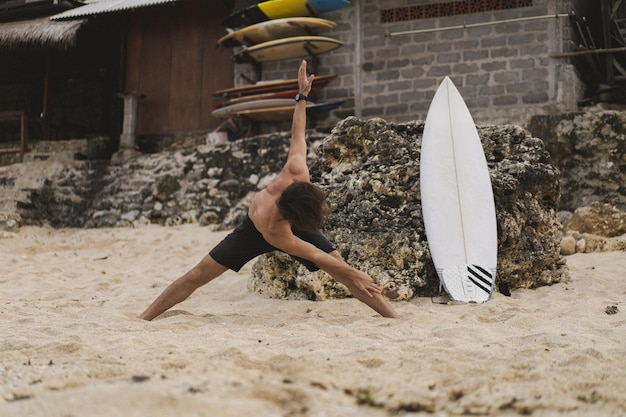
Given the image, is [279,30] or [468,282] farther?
[279,30]

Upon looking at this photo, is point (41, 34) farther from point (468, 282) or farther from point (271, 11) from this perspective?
point (468, 282)

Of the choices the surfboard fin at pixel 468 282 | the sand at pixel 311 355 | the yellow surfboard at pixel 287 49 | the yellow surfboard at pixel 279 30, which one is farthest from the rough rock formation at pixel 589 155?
the surfboard fin at pixel 468 282

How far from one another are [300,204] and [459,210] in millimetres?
Answer: 1480

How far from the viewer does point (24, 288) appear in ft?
14.4

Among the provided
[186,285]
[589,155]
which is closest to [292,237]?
[186,285]

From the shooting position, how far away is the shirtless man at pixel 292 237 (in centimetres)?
284

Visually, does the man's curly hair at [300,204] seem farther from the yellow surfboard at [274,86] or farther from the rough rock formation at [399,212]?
the yellow surfboard at [274,86]

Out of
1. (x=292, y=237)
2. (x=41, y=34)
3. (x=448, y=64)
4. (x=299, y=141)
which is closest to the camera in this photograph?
(x=292, y=237)

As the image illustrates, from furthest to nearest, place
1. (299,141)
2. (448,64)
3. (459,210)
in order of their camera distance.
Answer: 1. (448,64)
2. (459,210)
3. (299,141)

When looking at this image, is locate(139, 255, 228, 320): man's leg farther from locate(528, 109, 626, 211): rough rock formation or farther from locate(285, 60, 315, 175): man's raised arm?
locate(528, 109, 626, 211): rough rock formation

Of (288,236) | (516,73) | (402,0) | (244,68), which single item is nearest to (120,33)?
(244,68)

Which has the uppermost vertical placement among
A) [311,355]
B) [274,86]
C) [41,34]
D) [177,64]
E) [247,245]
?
[41,34]

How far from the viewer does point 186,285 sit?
10.6ft

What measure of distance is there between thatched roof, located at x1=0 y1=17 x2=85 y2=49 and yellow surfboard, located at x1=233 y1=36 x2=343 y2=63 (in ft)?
10.8
